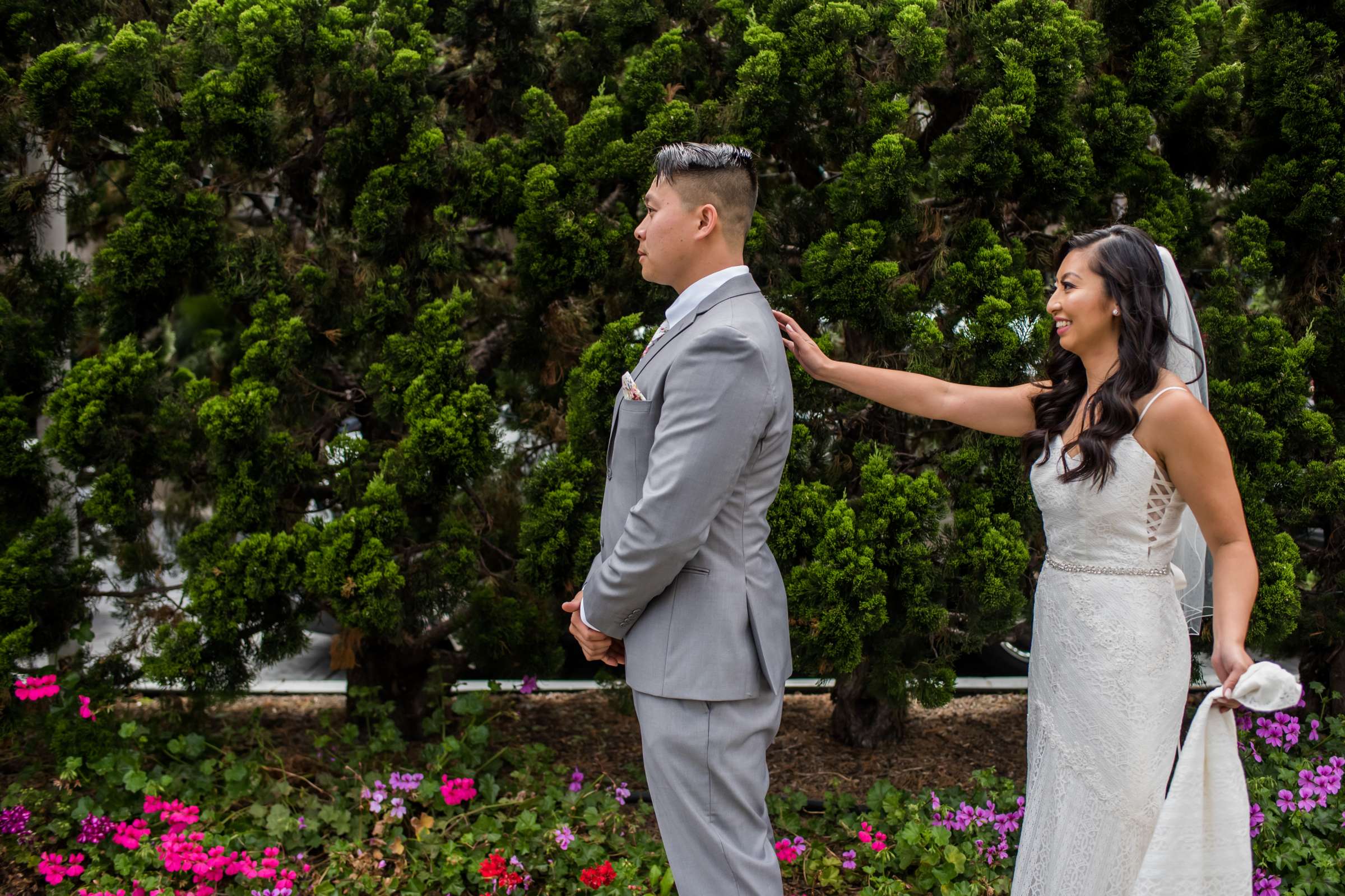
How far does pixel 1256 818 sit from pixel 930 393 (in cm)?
199

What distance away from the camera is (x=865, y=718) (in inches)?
182

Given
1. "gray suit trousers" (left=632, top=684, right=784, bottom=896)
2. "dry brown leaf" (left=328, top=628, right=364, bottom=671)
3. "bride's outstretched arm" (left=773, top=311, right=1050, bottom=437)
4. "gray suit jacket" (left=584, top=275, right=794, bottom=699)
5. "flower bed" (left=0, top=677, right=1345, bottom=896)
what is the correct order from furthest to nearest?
1. "dry brown leaf" (left=328, top=628, right=364, bottom=671)
2. "flower bed" (left=0, top=677, right=1345, bottom=896)
3. "bride's outstretched arm" (left=773, top=311, right=1050, bottom=437)
4. "gray suit trousers" (left=632, top=684, right=784, bottom=896)
5. "gray suit jacket" (left=584, top=275, right=794, bottom=699)

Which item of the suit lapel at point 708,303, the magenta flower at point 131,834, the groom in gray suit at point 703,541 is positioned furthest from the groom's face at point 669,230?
the magenta flower at point 131,834

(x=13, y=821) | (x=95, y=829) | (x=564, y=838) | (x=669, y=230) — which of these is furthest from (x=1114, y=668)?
(x=13, y=821)

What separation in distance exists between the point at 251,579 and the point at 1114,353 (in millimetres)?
2895

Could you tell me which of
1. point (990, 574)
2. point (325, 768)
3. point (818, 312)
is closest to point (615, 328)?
point (818, 312)

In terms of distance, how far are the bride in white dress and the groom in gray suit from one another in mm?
835

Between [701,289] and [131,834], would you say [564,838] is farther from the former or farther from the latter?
[701,289]

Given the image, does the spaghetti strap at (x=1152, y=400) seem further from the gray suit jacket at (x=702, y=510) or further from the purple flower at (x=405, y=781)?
the purple flower at (x=405, y=781)

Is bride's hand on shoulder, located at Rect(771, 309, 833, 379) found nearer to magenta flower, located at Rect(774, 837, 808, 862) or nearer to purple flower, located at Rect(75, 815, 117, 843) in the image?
magenta flower, located at Rect(774, 837, 808, 862)

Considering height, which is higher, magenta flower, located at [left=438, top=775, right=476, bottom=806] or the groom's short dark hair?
the groom's short dark hair

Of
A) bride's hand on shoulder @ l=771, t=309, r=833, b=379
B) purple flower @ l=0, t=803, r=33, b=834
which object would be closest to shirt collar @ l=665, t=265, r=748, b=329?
bride's hand on shoulder @ l=771, t=309, r=833, b=379

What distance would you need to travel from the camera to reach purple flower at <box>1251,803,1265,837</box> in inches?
141

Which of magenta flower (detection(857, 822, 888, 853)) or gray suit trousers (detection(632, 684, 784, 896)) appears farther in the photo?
magenta flower (detection(857, 822, 888, 853))
